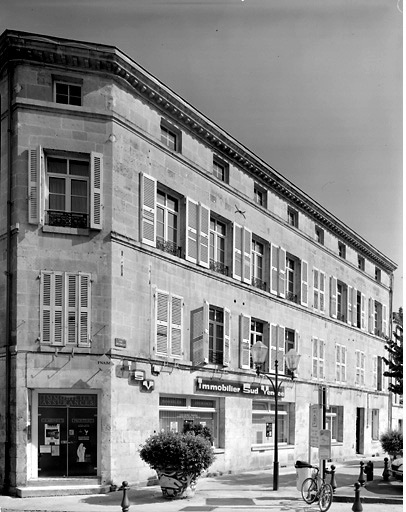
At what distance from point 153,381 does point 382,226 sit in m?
7.30

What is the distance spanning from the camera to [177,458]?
1488 centimetres

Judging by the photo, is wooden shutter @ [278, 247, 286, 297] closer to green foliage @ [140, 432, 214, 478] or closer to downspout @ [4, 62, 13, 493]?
green foliage @ [140, 432, 214, 478]

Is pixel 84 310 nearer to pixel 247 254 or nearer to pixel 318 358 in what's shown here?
pixel 247 254

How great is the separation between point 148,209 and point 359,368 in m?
13.9

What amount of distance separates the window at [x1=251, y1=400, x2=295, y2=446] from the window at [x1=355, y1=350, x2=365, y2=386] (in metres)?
3.95

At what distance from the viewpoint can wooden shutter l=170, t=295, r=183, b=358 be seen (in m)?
18.6

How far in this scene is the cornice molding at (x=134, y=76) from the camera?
1583cm

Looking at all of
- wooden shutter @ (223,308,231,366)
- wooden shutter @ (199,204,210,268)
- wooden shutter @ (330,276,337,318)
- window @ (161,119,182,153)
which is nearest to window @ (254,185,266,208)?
wooden shutter @ (199,204,210,268)

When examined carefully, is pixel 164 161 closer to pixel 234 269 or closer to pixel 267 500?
pixel 234 269

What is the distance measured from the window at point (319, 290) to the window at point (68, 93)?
12.1 meters

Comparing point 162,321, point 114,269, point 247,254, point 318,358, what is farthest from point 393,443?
point 114,269

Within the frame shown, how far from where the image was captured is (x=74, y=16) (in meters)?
12.6

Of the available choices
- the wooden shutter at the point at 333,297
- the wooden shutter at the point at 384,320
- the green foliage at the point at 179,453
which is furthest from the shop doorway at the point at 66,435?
the wooden shutter at the point at 384,320

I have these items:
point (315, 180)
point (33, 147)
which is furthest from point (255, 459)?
point (33, 147)
